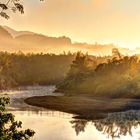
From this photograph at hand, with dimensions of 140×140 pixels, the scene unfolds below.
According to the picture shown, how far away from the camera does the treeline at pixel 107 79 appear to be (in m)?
84.4

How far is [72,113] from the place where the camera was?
59469mm

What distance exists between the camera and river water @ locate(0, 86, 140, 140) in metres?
40.6

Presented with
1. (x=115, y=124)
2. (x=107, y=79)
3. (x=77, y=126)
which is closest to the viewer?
(x=77, y=126)

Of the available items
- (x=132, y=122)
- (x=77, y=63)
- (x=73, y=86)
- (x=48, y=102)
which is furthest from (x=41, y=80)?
(x=132, y=122)

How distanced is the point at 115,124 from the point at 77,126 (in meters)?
→ 4.09

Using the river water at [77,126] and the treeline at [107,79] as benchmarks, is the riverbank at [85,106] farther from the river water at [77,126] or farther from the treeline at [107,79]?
the treeline at [107,79]

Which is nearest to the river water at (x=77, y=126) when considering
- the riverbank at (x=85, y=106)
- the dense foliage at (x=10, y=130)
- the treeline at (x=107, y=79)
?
the riverbank at (x=85, y=106)

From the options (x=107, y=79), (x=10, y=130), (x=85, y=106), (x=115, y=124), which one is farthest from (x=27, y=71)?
(x=10, y=130)

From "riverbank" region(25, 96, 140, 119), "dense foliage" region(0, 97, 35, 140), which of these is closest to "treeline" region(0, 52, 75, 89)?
"riverbank" region(25, 96, 140, 119)

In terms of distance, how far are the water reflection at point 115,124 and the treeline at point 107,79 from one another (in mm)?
25035

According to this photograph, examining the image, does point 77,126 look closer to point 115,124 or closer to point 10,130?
point 115,124

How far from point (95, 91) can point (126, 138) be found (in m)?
51.7

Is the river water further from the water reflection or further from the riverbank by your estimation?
the riverbank

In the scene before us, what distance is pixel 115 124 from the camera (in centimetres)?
4797
